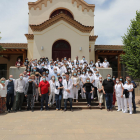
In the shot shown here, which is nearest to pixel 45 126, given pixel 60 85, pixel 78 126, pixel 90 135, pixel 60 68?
pixel 78 126

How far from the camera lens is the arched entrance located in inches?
667

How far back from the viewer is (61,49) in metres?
17.0

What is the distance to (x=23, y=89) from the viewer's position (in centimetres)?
864

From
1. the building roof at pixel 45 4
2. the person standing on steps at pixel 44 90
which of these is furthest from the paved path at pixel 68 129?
the building roof at pixel 45 4

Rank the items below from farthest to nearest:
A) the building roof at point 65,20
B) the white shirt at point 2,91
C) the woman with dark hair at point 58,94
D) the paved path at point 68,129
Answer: the building roof at point 65,20 → the woman with dark hair at point 58,94 → the white shirt at point 2,91 → the paved path at point 68,129

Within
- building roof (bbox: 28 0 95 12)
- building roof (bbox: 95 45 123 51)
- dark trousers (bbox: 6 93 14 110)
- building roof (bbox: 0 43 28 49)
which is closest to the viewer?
dark trousers (bbox: 6 93 14 110)

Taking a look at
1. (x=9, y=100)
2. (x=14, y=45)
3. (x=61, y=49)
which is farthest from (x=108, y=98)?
(x=14, y=45)

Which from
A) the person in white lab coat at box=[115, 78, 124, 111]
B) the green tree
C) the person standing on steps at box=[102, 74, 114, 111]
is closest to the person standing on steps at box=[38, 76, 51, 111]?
the person standing on steps at box=[102, 74, 114, 111]

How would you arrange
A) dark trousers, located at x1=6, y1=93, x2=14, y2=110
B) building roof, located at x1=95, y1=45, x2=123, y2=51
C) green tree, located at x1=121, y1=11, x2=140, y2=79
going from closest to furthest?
dark trousers, located at x1=6, y1=93, x2=14, y2=110 < green tree, located at x1=121, y1=11, x2=140, y2=79 < building roof, located at x1=95, y1=45, x2=123, y2=51

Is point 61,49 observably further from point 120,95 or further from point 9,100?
point 120,95

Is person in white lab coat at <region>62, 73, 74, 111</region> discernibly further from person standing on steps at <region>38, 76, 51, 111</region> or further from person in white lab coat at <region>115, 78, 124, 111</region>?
person in white lab coat at <region>115, 78, 124, 111</region>

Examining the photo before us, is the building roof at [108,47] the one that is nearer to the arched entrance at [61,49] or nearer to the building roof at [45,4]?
the arched entrance at [61,49]

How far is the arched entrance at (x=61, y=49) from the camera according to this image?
1694 cm

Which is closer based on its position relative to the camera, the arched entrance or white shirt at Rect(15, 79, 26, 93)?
white shirt at Rect(15, 79, 26, 93)
